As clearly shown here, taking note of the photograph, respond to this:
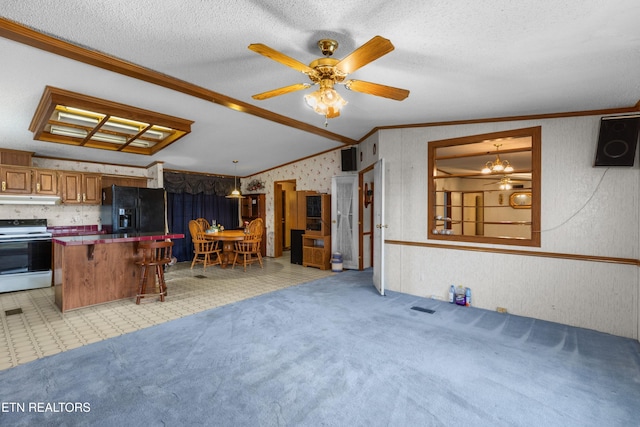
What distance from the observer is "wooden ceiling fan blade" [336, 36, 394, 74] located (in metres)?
1.76

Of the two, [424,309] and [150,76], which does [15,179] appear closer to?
[150,76]

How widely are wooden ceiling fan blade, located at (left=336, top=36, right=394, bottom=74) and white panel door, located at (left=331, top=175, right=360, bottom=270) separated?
4088 mm

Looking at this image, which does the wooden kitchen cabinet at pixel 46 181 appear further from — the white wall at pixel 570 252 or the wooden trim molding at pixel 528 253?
the white wall at pixel 570 252

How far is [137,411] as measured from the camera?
1.92m

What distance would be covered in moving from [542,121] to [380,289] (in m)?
2.95

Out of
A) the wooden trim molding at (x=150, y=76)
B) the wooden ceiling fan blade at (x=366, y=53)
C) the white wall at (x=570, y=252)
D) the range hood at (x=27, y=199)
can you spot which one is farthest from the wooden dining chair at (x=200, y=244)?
the wooden ceiling fan blade at (x=366, y=53)

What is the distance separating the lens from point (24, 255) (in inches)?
190

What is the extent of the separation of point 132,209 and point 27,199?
1.46m

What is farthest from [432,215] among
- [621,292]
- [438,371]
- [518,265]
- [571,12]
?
[571,12]

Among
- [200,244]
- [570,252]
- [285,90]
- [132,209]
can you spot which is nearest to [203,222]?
[200,244]

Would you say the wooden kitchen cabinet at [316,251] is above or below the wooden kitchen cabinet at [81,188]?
below

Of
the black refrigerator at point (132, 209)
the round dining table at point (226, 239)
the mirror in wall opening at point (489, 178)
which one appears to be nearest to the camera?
the mirror in wall opening at point (489, 178)

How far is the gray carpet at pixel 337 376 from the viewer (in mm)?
1883

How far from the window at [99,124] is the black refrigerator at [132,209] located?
90 centimetres
